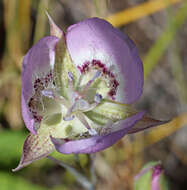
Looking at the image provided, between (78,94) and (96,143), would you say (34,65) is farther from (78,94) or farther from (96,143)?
(96,143)

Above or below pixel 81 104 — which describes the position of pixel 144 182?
below

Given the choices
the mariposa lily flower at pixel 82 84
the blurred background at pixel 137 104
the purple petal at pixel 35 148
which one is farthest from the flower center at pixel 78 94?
the blurred background at pixel 137 104

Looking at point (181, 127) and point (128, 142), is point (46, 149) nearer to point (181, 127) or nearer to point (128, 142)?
point (128, 142)

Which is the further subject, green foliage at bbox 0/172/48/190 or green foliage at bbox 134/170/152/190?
green foliage at bbox 0/172/48/190

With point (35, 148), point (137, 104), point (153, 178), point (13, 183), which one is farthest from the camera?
point (137, 104)

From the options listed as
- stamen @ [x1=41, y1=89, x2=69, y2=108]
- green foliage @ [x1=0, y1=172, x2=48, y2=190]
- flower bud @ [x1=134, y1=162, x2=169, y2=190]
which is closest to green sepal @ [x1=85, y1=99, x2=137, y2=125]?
stamen @ [x1=41, y1=89, x2=69, y2=108]

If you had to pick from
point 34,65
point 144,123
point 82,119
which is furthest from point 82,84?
point 144,123

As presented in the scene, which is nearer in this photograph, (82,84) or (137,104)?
(82,84)

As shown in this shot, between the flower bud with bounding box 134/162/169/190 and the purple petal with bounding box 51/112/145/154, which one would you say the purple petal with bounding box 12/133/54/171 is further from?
the flower bud with bounding box 134/162/169/190
